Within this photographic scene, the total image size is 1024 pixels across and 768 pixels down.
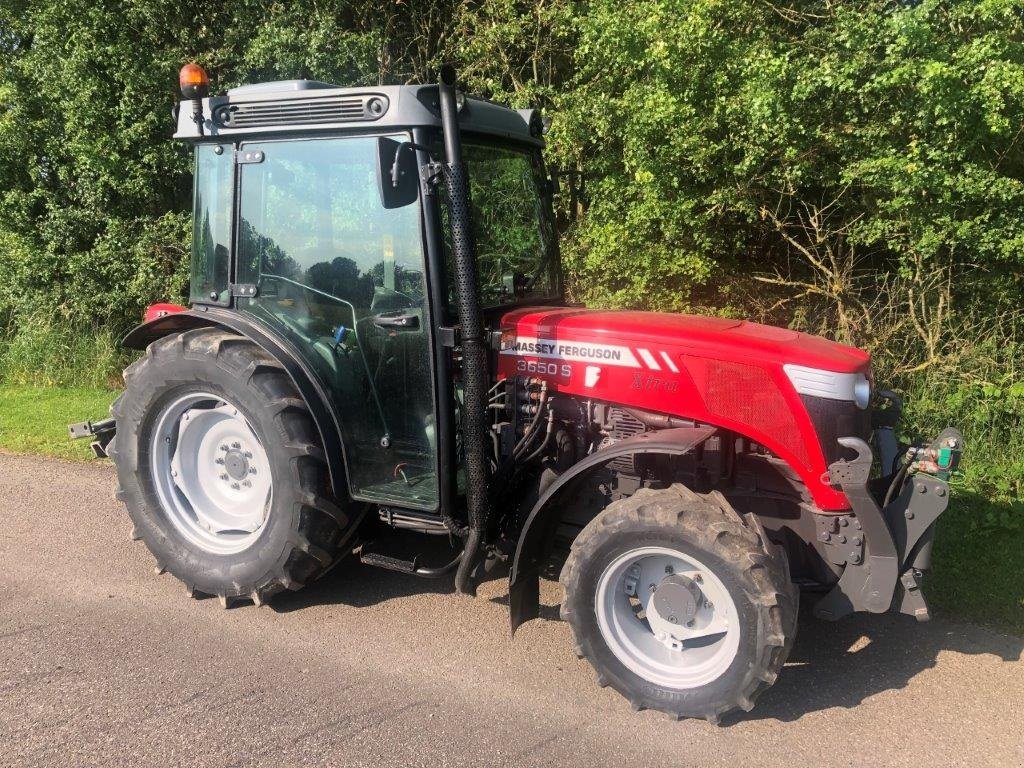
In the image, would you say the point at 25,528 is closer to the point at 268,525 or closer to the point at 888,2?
the point at 268,525

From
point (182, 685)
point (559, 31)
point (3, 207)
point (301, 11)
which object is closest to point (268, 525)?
point (182, 685)

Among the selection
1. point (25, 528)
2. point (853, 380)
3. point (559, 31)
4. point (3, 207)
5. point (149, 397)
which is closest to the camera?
point (853, 380)

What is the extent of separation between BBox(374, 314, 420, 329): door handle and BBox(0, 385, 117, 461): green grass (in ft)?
14.0

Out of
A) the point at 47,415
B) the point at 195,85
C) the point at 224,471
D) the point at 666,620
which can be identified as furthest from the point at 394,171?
the point at 47,415

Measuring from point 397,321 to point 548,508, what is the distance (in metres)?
1.04

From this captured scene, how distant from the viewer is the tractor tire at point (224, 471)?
381 cm

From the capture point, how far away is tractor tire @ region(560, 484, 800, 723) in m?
3.04

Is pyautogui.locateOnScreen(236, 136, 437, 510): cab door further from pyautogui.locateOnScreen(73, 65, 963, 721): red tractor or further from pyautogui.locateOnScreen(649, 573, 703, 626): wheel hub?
pyautogui.locateOnScreen(649, 573, 703, 626): wheel hub

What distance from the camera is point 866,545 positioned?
10.4 ft

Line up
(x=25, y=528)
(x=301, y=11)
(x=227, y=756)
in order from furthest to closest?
1. (x=301, y=11)
2. (x=25, y=528)
3. (x=227, y=756)

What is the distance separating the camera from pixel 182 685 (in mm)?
3469

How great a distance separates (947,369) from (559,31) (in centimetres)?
479

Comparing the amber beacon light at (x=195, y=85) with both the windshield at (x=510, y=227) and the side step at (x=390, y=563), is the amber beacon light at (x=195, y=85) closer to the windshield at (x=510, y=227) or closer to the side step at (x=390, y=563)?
the windshield at (x=510, y=227)

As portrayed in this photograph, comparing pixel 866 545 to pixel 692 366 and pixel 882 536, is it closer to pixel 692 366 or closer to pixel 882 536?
pixel 882 536
